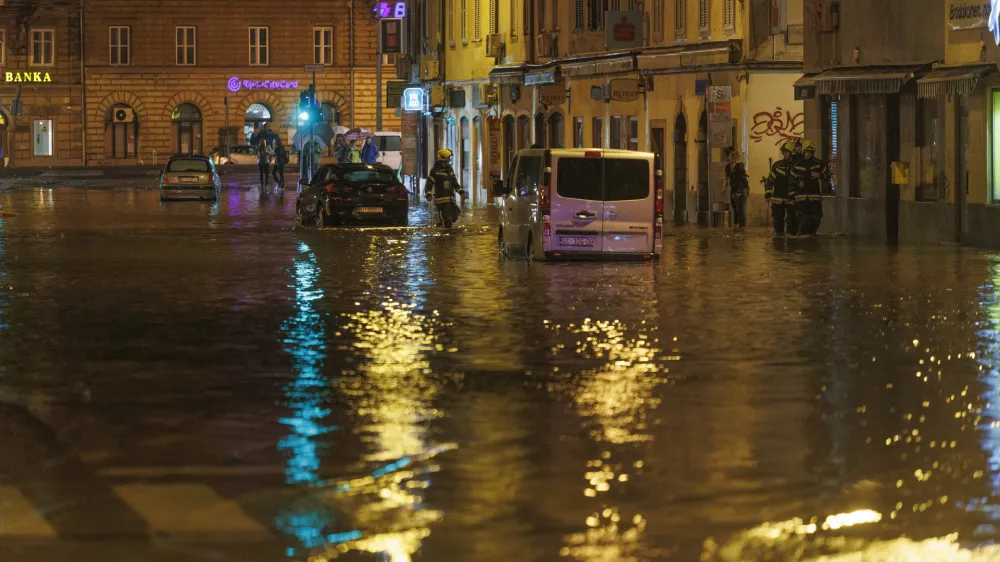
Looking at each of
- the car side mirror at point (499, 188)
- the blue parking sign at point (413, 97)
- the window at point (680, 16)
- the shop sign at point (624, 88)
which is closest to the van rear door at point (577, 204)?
the car side mirror at point (499, 188)

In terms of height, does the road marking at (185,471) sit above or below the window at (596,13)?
A: below

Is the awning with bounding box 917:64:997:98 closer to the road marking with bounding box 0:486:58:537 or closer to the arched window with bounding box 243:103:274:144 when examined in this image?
the road marking with bounding box 0:486:58:537

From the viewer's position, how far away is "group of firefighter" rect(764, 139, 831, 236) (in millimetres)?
35625

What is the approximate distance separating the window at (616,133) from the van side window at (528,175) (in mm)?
20680

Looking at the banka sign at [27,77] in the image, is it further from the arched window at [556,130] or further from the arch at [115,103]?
the arched window at [556,130]

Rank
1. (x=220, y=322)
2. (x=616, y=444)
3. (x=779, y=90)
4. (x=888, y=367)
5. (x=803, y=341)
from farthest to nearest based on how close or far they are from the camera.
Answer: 1. (x=779, y=90)
2. (x=220, y=322)
3. (x=803, y=341)
4. (x=888, y=367)
5. (x=616, y=444)

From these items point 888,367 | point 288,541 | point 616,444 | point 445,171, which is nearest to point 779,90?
point 445,171

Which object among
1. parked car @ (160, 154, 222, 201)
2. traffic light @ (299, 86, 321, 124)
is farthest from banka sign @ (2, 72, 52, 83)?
parked car @ (160, 154, 222, 201)

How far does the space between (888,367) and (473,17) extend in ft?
159

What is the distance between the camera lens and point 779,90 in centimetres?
4250

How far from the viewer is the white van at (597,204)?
27109mm

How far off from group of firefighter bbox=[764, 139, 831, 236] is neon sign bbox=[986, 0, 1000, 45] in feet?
16.4

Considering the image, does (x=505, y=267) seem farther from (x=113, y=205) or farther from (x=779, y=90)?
(x=113, y=205)

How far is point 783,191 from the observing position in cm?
3641
